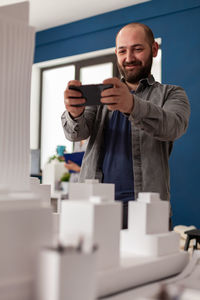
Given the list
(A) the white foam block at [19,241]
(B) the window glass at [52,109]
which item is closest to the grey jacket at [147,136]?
(A) the white foam block at [19,241]

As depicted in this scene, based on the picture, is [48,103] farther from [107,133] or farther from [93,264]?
[93,264]

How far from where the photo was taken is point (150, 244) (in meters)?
0.75

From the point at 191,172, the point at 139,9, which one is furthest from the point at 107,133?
the point at 139,9

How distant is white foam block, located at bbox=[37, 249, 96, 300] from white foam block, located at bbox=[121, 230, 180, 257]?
0.26 m

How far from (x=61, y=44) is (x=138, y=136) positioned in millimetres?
4554

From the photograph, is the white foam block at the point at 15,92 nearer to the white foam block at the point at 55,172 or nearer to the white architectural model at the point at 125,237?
the white architectural model at the point at 125,237

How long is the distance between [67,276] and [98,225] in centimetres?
14

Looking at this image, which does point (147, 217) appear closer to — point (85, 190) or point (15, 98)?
point (85, 190)

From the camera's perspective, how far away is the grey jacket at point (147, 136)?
1.30m

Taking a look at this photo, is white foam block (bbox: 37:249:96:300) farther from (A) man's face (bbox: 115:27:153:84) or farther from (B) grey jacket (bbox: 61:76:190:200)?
(A) man's face (bbox: 115:27:153:84)

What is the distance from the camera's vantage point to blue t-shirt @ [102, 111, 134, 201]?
4.60 feet

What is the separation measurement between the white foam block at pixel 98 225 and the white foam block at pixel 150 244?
122 millimetres

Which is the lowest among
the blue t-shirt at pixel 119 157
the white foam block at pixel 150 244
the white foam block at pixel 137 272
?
the white foam block at pixel 137 272

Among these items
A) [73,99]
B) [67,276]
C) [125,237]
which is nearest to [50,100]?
[73,99]
